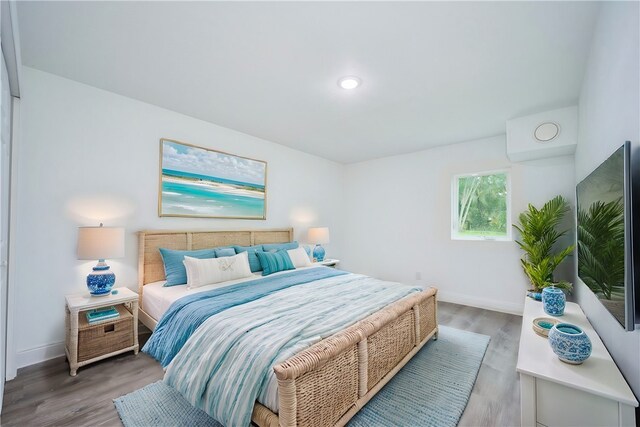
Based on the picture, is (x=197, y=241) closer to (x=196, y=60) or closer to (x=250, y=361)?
(x=196, y=60)

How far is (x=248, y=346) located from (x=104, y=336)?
5.48 ft

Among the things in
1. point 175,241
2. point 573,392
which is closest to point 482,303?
point 573,392

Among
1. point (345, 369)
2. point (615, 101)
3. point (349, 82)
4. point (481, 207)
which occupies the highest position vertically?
point (349, 82)

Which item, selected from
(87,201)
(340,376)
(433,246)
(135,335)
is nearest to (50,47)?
(87,201)

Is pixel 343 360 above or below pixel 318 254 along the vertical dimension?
below

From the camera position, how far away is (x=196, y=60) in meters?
2.12

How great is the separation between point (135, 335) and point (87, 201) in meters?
1.34

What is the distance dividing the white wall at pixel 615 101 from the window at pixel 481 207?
1.82 meters

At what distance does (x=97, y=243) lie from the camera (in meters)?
2.29

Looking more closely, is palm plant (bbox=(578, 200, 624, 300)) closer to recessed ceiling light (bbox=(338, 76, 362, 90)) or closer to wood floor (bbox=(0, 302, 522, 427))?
wood floor (bbox=(0, 302, 522, 427))

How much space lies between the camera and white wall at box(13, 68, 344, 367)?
Answer: 88.2 inches

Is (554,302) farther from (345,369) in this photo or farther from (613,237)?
(345,369)

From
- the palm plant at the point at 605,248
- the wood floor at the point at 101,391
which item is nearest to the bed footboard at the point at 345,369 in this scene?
the wood floor at the point at 101,391

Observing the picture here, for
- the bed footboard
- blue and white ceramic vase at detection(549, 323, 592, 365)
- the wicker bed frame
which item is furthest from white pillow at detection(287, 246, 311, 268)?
blue and white ceramic vase at detection(549, 323, 592, 365)
